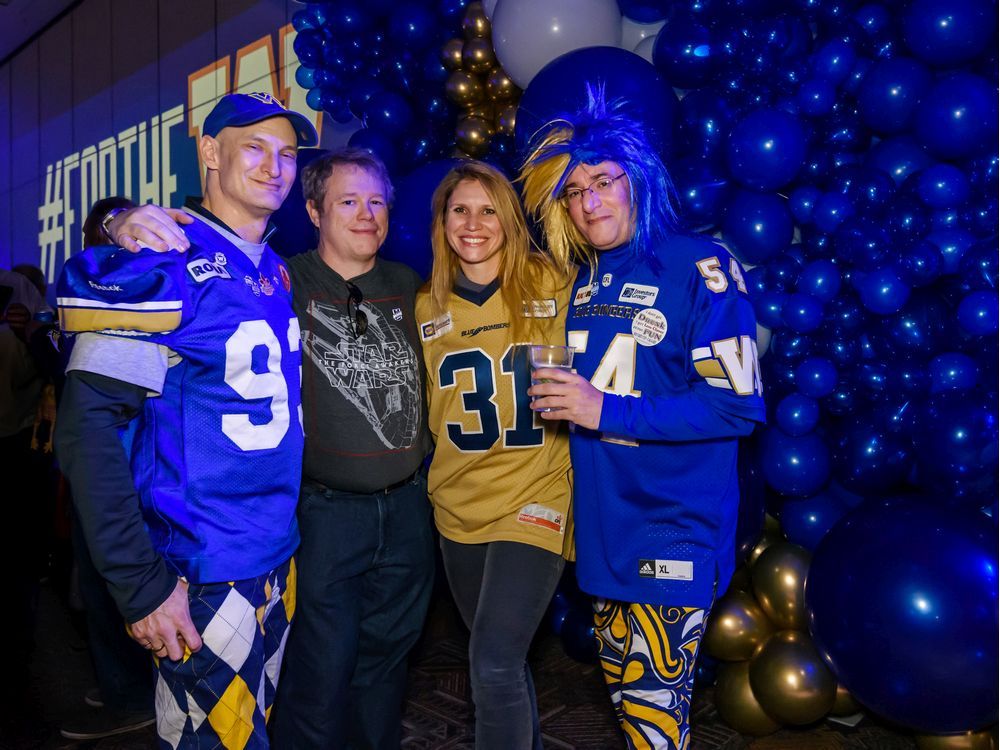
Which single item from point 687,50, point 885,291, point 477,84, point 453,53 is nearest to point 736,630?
point 885,291

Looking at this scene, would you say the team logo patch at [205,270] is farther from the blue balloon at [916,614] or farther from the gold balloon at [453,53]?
the gold balloon at [453,53]

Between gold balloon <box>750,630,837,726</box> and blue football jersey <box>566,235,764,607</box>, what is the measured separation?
0.88 m

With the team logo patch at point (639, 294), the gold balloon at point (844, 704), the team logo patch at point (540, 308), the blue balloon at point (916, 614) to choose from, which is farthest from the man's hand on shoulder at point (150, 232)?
the gold balloon at point (844, 704)

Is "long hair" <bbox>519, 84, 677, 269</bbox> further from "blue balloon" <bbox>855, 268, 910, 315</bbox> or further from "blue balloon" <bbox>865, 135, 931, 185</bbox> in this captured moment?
"blue balloon" <bbox>865, 135, 931, 185</bbox>

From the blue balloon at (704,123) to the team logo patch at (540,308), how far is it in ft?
3.41

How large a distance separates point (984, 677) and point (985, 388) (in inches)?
30.7

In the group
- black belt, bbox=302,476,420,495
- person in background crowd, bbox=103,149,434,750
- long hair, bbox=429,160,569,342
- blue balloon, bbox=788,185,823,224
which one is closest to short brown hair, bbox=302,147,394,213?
person in background crowd, bbox=103,149,434,750

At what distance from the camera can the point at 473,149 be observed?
3.58m

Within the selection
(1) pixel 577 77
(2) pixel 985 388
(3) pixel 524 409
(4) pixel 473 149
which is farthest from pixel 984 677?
(4) pixel 473 149

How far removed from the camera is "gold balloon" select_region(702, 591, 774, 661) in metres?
2.77

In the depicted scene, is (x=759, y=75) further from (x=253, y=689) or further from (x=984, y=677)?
(x=253, y=689)

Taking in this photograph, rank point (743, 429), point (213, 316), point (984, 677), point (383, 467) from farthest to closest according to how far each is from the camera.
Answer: point (383, 467)
point (984, 677)
point (743, 429)
point (213, 316)

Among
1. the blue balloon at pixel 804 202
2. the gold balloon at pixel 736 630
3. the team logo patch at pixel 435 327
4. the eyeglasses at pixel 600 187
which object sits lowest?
the gold balloon at pixel 736 630

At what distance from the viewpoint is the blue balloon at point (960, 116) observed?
7.50ft
